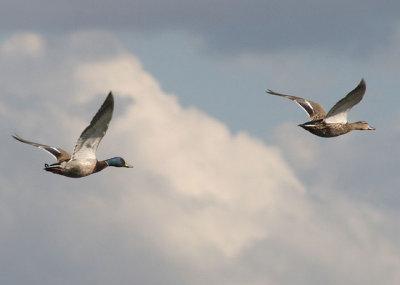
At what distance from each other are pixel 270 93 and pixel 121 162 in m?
9.41

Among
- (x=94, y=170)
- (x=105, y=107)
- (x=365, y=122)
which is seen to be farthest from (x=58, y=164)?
(x=365, y=122)

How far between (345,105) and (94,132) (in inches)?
457

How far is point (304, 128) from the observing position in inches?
2048

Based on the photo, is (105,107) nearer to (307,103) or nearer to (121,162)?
(121,162)

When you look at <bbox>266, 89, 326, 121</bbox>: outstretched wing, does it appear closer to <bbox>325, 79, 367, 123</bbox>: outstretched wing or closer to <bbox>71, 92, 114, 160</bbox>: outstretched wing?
<bbox>325, 79, 367, 123</bbox>: outstretched wing

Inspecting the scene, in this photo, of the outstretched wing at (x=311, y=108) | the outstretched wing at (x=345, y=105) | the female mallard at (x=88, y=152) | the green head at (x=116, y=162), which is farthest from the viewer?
the outstretched wing at (x=311, y=108)

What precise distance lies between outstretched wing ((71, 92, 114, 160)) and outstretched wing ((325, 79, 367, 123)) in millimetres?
10824

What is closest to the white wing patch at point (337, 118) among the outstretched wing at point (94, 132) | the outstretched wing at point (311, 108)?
the outstretched wing at point (311, 108)

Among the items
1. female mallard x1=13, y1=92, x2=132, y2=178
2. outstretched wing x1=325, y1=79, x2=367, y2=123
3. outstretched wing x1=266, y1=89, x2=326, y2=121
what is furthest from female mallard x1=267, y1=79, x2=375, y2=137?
female mallard x1=13, y1=92, x2=132, y2=178

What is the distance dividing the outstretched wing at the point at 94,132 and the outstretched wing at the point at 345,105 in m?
10.8

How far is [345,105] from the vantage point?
170ft

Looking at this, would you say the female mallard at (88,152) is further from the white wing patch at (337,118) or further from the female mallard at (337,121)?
the white wing patch at (337,118)

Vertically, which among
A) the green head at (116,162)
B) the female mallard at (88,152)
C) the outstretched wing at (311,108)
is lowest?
the female mallard at (88,152)

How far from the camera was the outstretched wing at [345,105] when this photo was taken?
50294 mm
